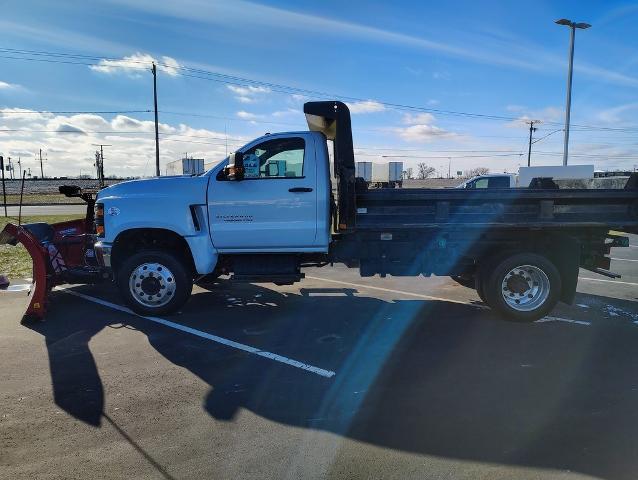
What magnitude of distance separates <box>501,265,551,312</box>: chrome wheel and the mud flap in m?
6.00

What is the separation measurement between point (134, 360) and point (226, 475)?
2406mm

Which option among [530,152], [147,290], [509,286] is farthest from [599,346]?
[530,152]

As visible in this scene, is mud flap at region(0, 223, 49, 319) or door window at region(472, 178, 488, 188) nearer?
mud flap at region(0, 223, 49, 319)

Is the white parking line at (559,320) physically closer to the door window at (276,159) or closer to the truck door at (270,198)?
the truck door at (270,198)

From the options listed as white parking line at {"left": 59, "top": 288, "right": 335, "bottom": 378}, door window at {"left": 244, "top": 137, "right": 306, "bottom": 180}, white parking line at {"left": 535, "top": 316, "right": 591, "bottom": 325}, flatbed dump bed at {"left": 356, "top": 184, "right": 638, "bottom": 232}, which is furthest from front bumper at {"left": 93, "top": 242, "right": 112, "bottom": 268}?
white parking line at {"left": 535, "top": 316, "right": 591, "bottom": 325}

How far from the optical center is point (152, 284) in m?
6.41

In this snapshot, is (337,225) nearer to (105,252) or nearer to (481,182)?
(105,252)

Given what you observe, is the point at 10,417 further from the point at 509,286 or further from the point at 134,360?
the point at 509,286

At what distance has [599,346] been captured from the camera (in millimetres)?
5297

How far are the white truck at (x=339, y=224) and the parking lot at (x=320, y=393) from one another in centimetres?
58

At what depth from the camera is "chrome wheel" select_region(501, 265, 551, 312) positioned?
623 cm

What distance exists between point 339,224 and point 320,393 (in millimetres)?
2623

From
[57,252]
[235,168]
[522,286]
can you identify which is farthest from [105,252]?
[522,286]

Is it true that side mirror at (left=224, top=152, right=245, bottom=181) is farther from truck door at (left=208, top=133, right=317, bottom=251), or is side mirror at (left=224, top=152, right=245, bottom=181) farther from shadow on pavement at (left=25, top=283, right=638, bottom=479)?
shadow on pavement at (left=25, top=283, right=638, bottom=479)
